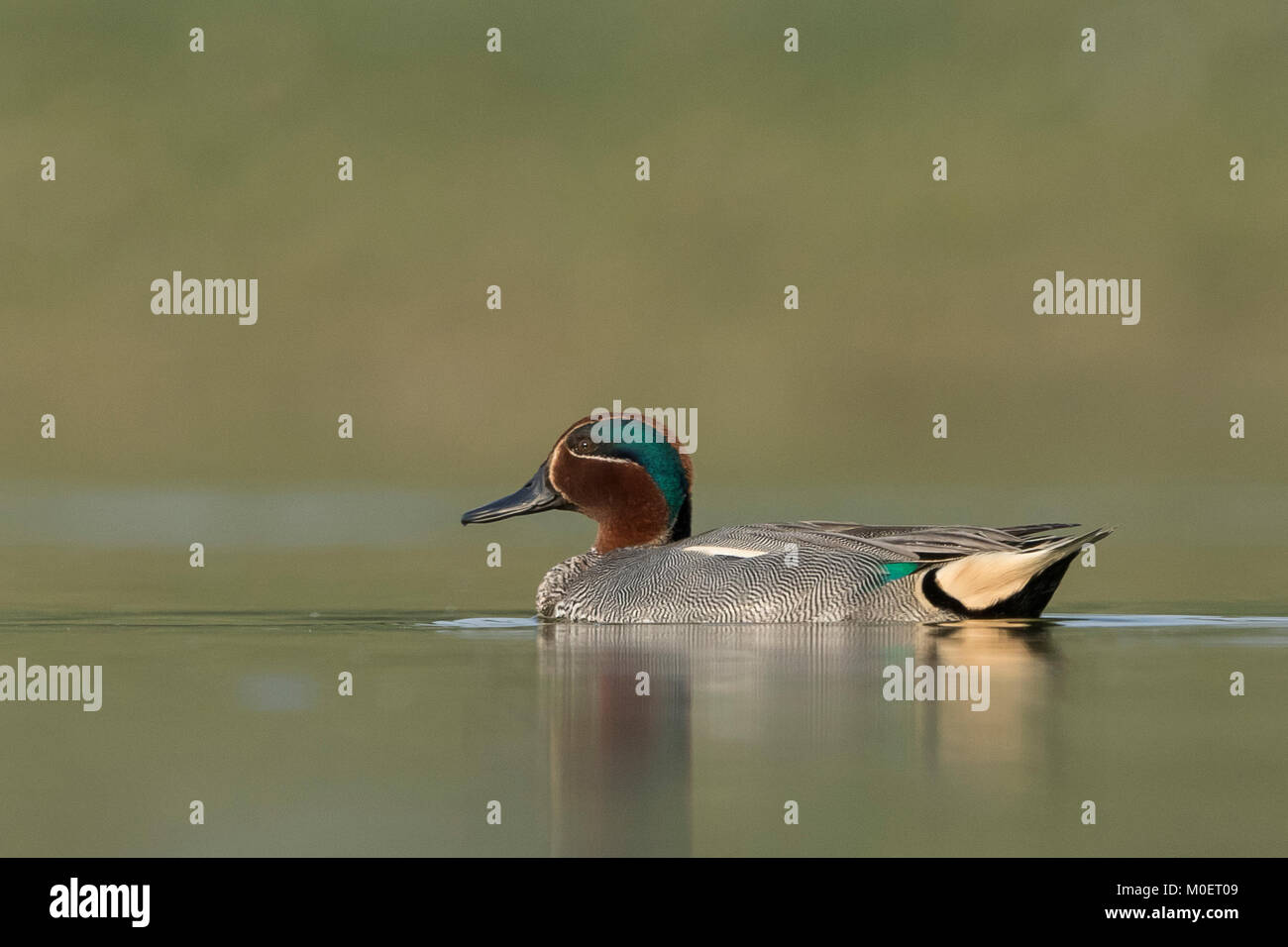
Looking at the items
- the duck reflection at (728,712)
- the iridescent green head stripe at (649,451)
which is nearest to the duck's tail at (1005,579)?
the duck reflection at (728,712)

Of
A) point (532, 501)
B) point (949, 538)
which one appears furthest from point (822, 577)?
point (532, 501)

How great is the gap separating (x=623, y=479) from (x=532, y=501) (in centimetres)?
61

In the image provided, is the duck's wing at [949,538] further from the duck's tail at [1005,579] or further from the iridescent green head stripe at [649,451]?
the iridescent green head stripe at [649,451]

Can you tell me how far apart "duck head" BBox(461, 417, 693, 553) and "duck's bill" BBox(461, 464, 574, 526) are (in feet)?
0.05

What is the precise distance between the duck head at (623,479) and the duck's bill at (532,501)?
0.6 inches

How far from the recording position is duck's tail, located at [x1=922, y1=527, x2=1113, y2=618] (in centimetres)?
1110

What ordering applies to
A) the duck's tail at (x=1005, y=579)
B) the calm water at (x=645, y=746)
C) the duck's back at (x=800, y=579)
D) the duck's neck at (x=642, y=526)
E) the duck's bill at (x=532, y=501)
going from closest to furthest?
the calm water at (x=645, y=746) < the duck's tail at (x=1005, y=579) < the duck's back at (x=800, y=579) < the duck's neck at (x=642, y=526) < the duck's bill at (x=532, y=501)

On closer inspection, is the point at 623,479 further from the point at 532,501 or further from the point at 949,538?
the point at 949,538

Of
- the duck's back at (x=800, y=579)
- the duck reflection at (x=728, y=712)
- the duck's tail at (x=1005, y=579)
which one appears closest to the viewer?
the duck reflection at (x=728, y=712)

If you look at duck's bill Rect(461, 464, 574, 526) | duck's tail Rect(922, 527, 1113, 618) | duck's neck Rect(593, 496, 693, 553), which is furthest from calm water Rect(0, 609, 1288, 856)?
duck's bill Rect(461, 464, 574, 526)

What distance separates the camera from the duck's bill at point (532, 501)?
12.4 m

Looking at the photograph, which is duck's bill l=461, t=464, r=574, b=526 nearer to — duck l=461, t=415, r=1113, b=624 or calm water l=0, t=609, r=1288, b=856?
duck l=461, t=415, r=1113, b=624

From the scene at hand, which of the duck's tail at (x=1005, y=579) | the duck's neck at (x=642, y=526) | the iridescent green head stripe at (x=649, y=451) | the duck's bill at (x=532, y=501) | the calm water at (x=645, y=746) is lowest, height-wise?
the calm water at (x=645, y=746)

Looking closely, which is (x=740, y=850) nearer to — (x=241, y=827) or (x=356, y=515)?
(x=241, y=827)
